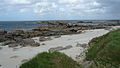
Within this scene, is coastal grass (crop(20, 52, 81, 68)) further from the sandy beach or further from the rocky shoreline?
the rocky shoreline

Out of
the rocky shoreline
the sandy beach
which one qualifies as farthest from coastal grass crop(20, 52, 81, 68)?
the rocky shoreline

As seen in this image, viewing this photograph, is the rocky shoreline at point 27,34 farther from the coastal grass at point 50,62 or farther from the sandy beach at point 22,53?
the coastal grass at point 50,62

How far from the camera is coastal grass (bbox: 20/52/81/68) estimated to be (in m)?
5.41

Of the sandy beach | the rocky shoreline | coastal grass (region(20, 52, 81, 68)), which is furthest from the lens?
the rocky shoreline

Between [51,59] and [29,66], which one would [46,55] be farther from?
[29,66]

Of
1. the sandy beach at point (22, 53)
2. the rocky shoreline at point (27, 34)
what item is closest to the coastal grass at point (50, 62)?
the sandy beach at point (22, 53)

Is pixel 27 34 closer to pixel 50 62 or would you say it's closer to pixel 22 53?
pixel 22 53

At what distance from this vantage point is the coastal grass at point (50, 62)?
5.41m

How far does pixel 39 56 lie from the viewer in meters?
5.85

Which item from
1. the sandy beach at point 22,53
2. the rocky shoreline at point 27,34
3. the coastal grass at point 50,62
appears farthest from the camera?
the rocky shoreline at point 27,34

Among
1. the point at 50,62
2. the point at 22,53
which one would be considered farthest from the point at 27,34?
the point at 50,62

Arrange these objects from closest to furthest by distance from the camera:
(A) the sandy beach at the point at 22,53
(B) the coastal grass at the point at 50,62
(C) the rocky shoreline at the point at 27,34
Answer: (B) the coastal grass at the point at 50,62 → (A) the sandy beach at the point at 22,53 → (C) the rocky shoreline at the point at 27,34

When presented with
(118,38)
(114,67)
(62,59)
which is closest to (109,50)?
(118,38)

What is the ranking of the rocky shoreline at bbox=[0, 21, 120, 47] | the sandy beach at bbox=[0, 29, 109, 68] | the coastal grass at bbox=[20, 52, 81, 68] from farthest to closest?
the rocky shoreline at bbox=[0, 21, 120, 47]
the sandy beach at bbox=[0, 29, 109, 68]
the coastal grass at bbox=[20, 52, 81, 68]
